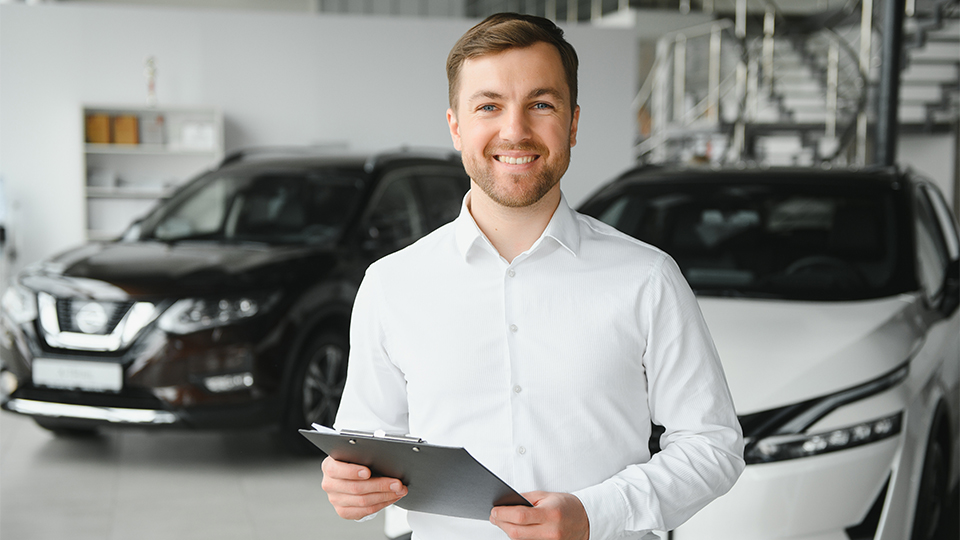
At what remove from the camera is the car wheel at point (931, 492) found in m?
2.58

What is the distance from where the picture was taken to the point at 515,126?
1359 millimetres

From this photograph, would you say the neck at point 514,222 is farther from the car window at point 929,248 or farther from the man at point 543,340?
the car window at point 929,248

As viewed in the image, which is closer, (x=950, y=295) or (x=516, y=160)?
(x=516, y=160)

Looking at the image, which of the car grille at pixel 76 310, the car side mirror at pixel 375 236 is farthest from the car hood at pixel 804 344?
the car grille at pixel 76 310

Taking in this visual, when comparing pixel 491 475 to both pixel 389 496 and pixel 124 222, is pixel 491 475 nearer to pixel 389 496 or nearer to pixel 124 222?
pixel 389 496

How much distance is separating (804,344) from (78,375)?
302 centimetres

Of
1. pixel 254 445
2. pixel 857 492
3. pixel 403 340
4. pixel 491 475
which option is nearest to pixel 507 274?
pixel 403 340

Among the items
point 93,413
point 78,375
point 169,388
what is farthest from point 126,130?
point 169,388

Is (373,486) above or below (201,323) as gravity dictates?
above

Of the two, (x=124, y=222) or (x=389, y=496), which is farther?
(x=124, y=222)

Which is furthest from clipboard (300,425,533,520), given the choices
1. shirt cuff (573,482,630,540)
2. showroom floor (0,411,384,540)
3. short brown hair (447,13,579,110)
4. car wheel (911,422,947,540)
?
showroom floor (0,411,384,540)

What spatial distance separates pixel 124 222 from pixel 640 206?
631cm

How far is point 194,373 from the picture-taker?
13.4 ft

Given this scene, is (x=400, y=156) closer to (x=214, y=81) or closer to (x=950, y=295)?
(x=950, y=295)
